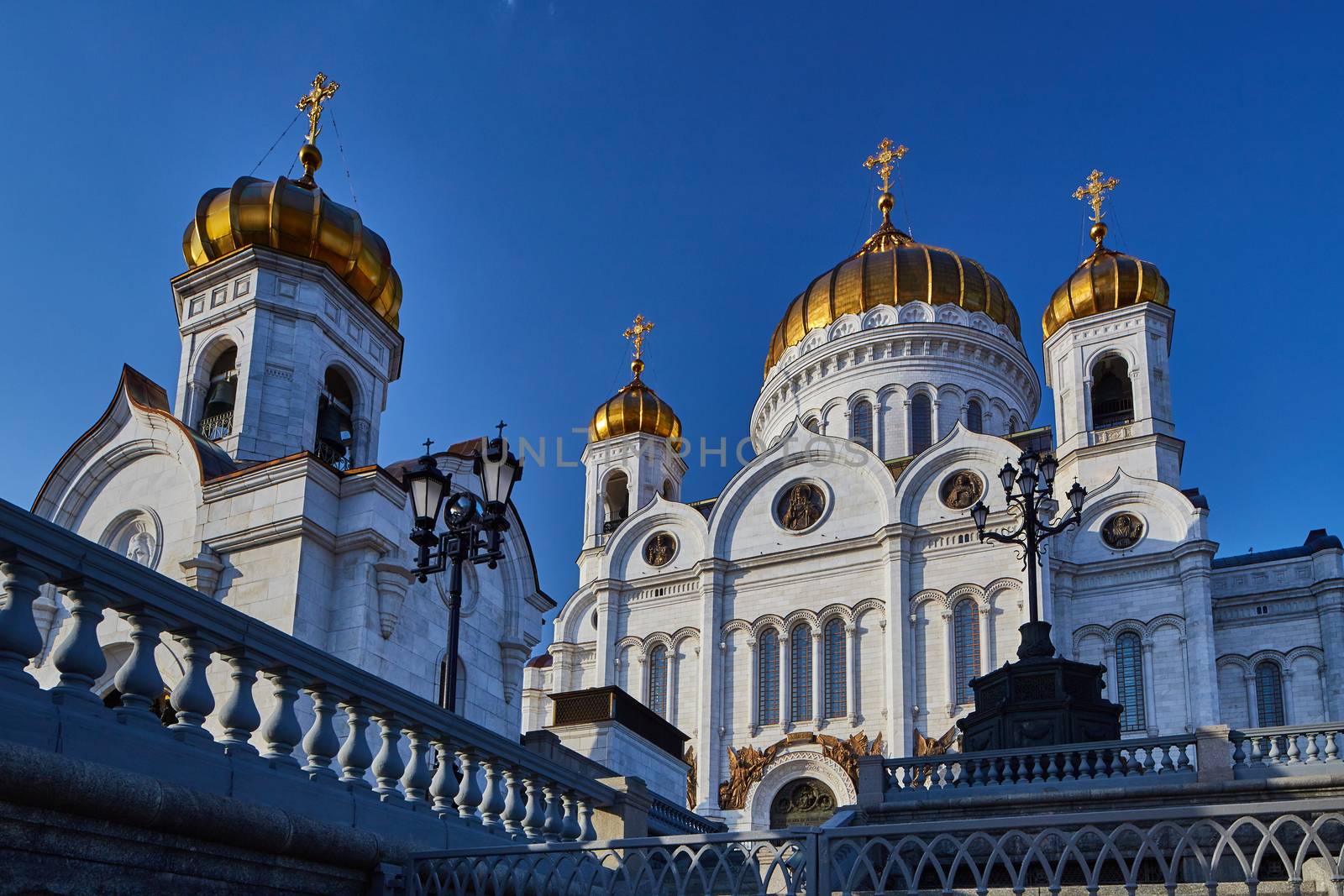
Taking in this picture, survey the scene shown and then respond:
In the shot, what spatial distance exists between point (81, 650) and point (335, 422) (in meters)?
16.7

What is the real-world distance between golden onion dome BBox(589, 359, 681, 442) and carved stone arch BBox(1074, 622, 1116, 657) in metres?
15.7

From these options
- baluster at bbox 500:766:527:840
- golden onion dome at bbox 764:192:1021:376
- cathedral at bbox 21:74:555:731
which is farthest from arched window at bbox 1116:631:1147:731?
baluster at bbox 500:766:527:840

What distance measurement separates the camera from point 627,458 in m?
42.1

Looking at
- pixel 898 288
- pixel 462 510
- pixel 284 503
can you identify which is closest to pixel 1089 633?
pixel 898 288

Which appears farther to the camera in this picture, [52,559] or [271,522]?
[271,522]

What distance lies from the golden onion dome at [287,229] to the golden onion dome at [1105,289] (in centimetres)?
2131

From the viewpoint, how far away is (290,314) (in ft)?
69.7

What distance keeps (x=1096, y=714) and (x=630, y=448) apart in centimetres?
2781

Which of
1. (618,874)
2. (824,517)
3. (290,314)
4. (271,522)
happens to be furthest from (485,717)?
(824,517)

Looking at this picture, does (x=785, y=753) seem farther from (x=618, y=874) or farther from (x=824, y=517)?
(x=618, y=874)

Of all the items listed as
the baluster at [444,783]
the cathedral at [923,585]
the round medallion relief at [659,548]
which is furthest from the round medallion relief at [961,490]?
the baluster at [444,783]

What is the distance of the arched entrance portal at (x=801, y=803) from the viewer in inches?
1262

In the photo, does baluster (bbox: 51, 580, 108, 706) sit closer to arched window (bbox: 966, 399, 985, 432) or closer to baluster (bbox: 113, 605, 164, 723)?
baluster (bbox: 113, 605, 164, 723)

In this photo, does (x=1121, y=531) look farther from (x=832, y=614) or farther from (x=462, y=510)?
(x=462, y=510)
